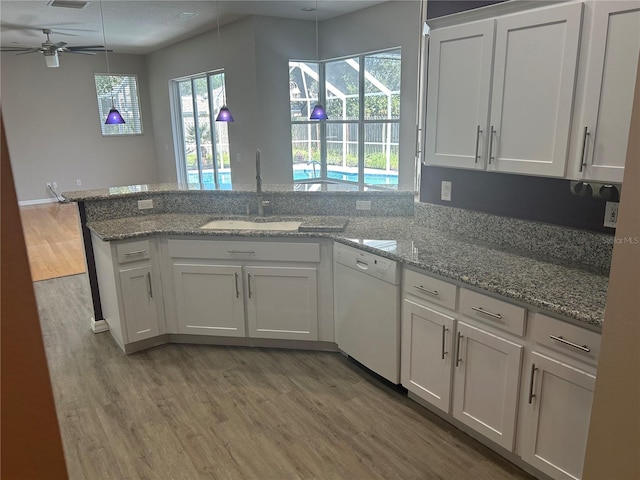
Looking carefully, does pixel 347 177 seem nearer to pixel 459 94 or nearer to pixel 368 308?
pixel 368 308

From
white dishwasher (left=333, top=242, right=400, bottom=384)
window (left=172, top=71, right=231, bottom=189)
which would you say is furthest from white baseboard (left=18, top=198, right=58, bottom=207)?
white dishwasher (left=333, top=242, right=400, bottom=384)

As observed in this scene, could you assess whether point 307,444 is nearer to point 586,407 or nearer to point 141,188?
point 586,407

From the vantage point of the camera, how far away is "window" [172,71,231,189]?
7.83 m

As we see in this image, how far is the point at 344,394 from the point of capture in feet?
9.16

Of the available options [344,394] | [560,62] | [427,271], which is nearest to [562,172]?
[560,62]

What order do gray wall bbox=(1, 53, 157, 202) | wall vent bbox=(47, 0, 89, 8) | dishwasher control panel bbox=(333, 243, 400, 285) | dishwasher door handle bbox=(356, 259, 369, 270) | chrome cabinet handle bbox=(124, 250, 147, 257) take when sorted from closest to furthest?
dishwasher control panel bbox=(333, 243, 400, 285), dishwasher door handle bbox=(356, 259, 369, 270), chrome cabinet handle bbox=(124, 250, 147, 257), wall vent bbox=(47, 0, 89, 8), gray wall bbox=(1, 53, 157, 202)

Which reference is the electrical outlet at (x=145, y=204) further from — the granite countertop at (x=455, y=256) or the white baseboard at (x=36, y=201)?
the white baseboard at (x=36, y=201)

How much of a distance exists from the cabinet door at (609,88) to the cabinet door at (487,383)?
82cm

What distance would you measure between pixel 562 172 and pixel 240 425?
2.03 m

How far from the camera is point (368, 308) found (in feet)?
9.17

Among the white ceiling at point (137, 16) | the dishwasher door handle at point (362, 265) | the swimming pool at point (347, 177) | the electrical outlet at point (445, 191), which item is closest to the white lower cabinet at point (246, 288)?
the dishwasher door handle at point (362, 265)

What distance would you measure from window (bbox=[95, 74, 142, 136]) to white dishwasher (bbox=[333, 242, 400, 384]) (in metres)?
8.00

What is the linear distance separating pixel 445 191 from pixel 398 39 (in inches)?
135

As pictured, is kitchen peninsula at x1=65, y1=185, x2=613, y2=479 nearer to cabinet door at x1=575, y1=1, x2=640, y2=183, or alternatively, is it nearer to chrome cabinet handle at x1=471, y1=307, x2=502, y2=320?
chrome cabinet handle at x1=471, y1=307, x2=502, y2=320
